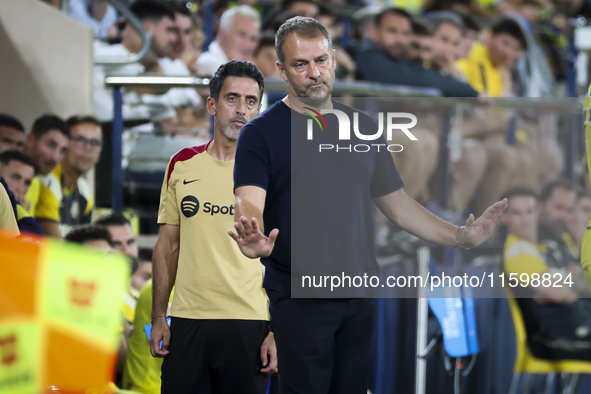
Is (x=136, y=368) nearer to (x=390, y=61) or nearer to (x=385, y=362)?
(x=385, y=362)

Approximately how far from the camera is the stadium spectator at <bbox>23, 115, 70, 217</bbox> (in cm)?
421

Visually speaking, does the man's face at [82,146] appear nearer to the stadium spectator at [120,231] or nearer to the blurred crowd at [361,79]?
the blurred crowd at [361,79]

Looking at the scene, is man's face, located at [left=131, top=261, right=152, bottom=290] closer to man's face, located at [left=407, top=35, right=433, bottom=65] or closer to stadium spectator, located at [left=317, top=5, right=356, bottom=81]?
stadium spectator, located at [left=317, top=5, right=356, bottom=81]

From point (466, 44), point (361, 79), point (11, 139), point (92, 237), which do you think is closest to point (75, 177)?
point (11, 139)

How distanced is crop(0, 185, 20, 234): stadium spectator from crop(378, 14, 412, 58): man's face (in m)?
3.46

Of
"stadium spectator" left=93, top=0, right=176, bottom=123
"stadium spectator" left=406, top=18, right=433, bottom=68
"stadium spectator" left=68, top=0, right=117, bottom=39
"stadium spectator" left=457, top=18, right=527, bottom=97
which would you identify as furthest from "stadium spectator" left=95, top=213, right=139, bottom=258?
"stadium spectator" left=457, top=18, right=527, bottom=97

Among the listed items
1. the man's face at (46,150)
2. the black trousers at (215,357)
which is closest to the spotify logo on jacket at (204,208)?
the black trousers at (215,357)

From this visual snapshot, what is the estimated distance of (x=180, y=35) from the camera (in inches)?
→ 210

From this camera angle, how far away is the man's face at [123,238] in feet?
12.7

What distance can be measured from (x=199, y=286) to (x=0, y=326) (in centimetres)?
130

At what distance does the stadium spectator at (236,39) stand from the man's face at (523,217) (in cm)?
268

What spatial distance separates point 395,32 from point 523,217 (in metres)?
2.98

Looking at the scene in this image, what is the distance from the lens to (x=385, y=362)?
12.0 ft

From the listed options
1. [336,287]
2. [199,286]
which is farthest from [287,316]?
[199,286]
